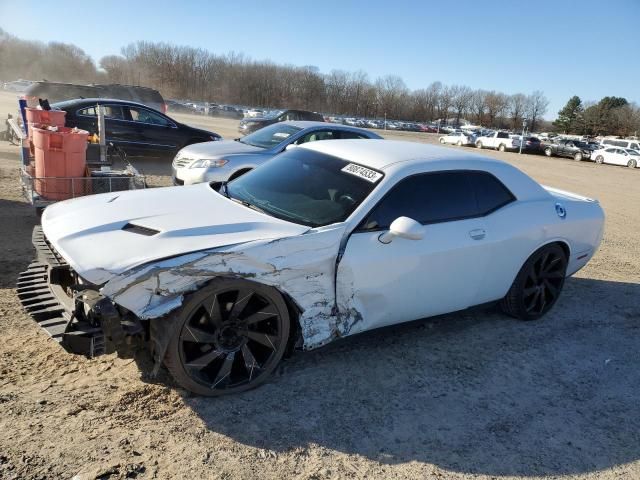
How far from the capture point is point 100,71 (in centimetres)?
9406

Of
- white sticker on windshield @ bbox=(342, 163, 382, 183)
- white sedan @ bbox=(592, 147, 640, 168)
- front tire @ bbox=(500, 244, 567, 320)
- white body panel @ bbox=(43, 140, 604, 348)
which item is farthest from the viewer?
white sedan @ bbox=(592, 147, 640, 168)

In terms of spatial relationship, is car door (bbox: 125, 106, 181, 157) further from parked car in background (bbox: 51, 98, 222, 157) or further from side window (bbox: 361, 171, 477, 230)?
side window (bbox: 361, 171, 477, 230)

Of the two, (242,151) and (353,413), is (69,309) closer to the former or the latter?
(353,413)

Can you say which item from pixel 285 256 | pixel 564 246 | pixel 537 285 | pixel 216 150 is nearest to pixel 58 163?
pixel 216 150

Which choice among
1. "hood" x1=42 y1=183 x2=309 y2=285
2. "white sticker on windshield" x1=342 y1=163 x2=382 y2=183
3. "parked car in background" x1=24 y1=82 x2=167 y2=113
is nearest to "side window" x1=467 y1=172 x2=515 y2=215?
"white sticker on windshield" x1=342 y1=163 x2=382 y2=183

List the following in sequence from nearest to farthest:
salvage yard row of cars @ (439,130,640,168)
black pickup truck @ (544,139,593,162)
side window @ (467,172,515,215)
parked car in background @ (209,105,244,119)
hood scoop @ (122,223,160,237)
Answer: hood scoop @ (122,223,160,237), side window @ (467,172,515,215), salvage yard row of cars @ (439,130,640,168), black pickup truck @ (544,139,593,162), parked car in background @ (209,105,244,119)

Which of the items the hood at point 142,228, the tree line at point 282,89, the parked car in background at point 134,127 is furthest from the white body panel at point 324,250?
the tree line at point 282,89

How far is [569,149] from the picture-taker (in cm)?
4131

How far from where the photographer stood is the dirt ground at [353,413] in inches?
104

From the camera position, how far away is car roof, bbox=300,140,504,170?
3997 millimetres

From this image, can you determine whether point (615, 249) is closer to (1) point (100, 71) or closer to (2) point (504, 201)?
(2) point (504, 201)

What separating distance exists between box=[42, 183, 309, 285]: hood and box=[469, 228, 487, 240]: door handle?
4.78 ft

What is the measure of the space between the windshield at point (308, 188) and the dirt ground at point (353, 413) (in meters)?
1.08

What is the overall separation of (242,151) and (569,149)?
130ft
